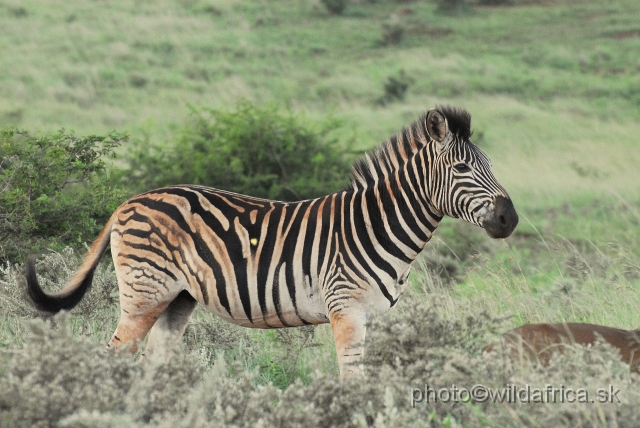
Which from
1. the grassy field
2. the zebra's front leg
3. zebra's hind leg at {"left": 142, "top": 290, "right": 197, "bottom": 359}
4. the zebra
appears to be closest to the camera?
the zebra's front leg

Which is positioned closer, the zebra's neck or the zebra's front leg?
the zebra's front leg

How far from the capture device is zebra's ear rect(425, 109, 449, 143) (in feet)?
17.8

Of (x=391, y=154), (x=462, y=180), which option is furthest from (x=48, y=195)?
(x=462, y=180)

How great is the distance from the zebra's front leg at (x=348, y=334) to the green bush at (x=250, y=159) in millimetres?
7803

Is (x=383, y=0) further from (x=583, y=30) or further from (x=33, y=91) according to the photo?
(x=33, y=91)

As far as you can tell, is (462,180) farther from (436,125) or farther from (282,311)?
(282,311)

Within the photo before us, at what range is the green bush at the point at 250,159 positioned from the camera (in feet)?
43.8

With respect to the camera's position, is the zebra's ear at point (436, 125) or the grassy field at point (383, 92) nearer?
the zebra's ear at point (436, 125)

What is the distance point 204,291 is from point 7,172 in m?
3.00

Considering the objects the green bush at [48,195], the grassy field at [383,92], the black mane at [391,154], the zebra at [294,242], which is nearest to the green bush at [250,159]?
the grassy field at [383,92]

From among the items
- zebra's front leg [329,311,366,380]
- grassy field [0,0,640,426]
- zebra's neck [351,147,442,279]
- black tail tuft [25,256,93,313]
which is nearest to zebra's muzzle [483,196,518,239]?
zebra's neck [351,147,442,279]

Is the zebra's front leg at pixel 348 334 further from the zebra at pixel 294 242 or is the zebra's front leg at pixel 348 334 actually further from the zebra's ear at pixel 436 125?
the zebra's ear at pixel 436 125

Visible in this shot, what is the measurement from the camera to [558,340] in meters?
4.61

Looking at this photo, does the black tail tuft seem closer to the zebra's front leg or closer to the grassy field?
the grassy field
